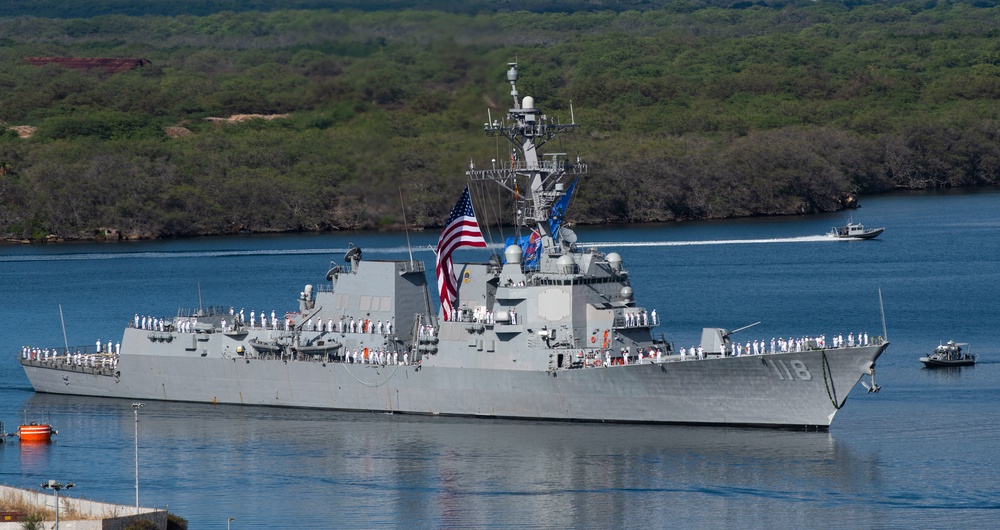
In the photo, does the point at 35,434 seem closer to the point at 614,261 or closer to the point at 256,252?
the point at 614,261

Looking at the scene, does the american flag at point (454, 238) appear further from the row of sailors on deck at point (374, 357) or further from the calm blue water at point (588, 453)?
the calm blue water at point (588, 453)

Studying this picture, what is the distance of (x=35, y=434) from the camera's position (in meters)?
47.5

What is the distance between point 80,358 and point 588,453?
2107 centimetres

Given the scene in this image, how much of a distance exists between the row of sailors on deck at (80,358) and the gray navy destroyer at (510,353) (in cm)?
39

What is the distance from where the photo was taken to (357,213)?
331ft

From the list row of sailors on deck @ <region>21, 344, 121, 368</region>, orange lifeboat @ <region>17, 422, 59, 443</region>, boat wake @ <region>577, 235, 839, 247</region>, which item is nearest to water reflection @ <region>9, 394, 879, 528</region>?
orange lifeboat @ <region>17, 422, 59, 443</region>

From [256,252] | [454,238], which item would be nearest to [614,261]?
[454,238]

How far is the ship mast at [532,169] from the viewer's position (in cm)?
4862

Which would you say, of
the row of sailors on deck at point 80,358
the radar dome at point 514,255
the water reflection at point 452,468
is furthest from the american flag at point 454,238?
the row of sailors on deck at point 80,358

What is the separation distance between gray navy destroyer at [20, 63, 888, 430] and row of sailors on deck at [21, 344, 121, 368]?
39 centimetres

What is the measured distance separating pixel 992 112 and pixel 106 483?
12114 centimetres

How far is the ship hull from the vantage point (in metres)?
43.7

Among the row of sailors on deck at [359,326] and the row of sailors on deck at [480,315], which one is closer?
the row of sailors on deck at [480,315]

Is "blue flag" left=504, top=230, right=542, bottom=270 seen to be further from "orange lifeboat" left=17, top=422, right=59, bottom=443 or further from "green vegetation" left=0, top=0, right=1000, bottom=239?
"orange lifeboat" left=17, top=422, right=59, bottom=443
